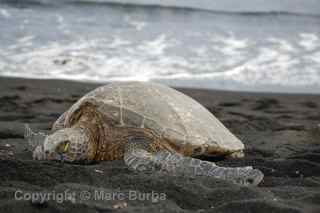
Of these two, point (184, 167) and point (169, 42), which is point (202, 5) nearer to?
point (169, 42)

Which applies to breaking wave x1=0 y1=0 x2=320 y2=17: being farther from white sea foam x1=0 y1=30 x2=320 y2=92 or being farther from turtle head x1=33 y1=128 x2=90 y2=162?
turtle head x1=33 y1=128 x2=90 y2=162

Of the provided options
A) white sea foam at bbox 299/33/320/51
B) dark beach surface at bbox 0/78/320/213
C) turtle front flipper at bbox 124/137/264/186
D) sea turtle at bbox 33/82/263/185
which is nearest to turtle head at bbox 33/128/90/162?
sea turtle at bbox 33/82/263/185

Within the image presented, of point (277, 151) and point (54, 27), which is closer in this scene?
point (277, 151)

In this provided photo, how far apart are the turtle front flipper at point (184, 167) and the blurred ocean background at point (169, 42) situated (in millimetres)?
4054

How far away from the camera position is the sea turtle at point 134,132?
3.04 metres

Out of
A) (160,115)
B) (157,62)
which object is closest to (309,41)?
(157,62)

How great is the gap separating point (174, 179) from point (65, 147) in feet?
2.30

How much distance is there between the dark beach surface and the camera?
2238 millimetres

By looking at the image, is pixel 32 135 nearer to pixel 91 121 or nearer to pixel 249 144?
pixel 91 121

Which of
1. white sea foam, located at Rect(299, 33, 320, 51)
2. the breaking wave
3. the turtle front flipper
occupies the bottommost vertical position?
the turtle front flipper

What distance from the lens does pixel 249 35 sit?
10.2m

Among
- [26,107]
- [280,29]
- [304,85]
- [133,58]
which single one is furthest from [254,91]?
[280,29]

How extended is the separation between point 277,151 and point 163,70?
396cm

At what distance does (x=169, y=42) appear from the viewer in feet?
30.5
